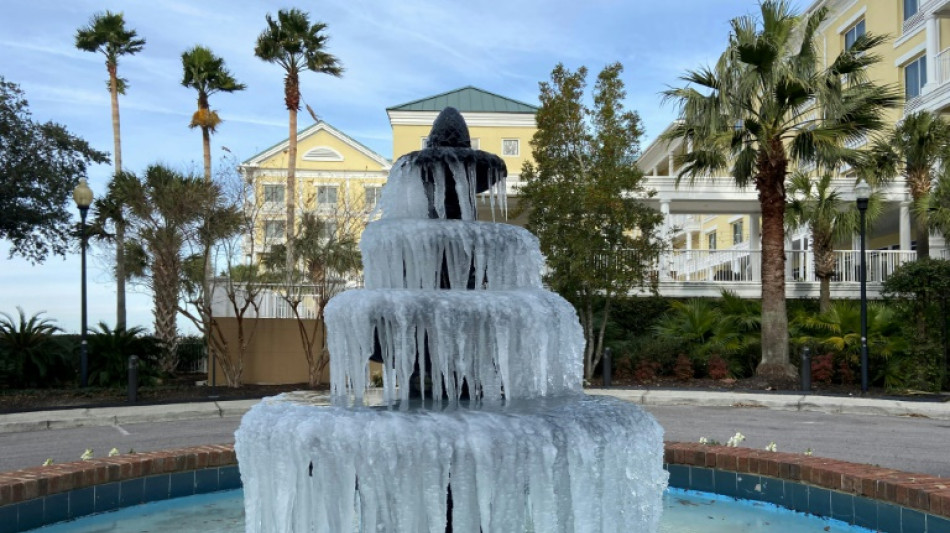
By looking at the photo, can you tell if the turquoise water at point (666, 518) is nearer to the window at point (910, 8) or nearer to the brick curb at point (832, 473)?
the brick curb at point (832, 473)

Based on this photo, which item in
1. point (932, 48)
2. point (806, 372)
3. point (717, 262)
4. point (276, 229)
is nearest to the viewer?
point (806, 372)

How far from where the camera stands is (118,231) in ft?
72.4

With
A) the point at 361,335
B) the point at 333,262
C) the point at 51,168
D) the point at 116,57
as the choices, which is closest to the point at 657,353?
the point at 333,262

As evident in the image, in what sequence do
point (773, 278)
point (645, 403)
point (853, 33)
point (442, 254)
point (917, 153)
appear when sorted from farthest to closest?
point (853, 33) < point (917, 153) < point (773, 278) < point (645, 403) < point (442, 254)

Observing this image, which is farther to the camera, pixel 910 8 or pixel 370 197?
pixel 370 197

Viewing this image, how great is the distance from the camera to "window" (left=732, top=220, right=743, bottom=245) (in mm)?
41062

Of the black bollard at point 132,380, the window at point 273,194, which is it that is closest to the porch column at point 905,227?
the window at point 273,194

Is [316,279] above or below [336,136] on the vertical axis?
below

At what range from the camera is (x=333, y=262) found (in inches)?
785

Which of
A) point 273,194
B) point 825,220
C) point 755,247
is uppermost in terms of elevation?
point 273,194

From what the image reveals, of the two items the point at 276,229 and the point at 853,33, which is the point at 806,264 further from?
the point at 276,229

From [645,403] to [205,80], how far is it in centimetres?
2243

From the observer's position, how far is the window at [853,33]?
30656 mm

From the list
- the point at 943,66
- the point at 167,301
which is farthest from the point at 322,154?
the point at 943,66
